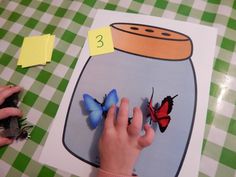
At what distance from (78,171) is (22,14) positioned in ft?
1.61

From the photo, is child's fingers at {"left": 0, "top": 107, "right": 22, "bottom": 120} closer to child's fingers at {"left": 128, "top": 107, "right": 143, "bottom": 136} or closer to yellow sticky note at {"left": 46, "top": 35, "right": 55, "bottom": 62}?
yellow sticky note at {"left": 46, "top": 35, "right": 55, "bottom": 62}

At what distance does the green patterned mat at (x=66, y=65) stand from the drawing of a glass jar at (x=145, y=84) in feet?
0.16

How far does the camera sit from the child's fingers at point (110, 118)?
0.56 m

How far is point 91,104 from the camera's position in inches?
23.6

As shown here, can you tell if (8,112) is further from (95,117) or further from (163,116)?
(163,116)

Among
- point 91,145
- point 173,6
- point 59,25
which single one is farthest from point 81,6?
point 91,145

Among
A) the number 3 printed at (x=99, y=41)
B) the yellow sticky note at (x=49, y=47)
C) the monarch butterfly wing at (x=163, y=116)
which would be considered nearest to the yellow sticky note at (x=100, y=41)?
the number 3 printed at (x=99, y=41)

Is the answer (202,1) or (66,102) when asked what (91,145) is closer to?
(66,102)

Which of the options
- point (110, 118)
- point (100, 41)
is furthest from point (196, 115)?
point (100, 41)

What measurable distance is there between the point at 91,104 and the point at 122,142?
4.5 inches

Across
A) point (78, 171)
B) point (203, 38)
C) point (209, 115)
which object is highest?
point (203, 38)

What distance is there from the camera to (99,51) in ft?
2.28

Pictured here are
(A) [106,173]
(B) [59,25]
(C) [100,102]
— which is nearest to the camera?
(A) [106,173]

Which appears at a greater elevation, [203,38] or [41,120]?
[203,38]
